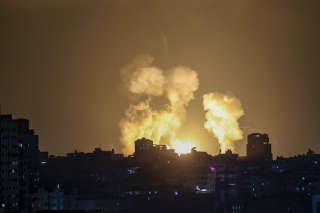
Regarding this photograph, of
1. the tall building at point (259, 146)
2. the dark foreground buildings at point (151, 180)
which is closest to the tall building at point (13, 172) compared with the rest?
the dark foreground buildings at point (151, 180)

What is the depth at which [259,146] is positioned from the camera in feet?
488

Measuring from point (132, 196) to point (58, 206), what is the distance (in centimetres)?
1528

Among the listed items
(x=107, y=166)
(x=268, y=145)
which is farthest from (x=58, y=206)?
(x=268, y=145)

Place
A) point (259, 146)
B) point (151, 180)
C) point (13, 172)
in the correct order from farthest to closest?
point (259, 146), point (151, 180), point (13, 172)

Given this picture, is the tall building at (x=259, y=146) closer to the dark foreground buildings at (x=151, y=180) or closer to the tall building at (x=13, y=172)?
the dark foreground buildings at (x=151, y=180)

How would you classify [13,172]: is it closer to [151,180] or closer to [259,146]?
[151,180]

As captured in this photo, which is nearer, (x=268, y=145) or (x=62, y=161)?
(x=62, y=161)

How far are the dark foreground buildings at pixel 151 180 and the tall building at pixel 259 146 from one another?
0.05 ft

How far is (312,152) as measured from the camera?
156250 mm

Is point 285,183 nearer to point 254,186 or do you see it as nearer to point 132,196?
point 254,186

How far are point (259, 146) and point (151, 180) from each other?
121ft

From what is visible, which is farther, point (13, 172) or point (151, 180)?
point (151, 180)

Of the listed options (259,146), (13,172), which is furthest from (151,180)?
(13,172)

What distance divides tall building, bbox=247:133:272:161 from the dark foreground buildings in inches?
0.6
